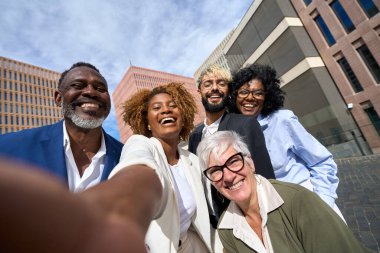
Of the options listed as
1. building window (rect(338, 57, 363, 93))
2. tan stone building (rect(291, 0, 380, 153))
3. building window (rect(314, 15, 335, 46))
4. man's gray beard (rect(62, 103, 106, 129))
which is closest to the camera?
man's gray beard (rect(62, 103, 106, 129))

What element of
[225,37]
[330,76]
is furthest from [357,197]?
[225,37]

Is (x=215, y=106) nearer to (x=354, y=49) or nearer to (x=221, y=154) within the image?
(x=221, y=154)

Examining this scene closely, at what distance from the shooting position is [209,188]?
6.68ft

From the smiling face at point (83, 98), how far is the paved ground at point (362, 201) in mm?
4805

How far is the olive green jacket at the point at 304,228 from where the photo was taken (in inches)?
50.4

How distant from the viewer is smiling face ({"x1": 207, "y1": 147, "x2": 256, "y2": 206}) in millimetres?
1684

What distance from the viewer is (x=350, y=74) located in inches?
595

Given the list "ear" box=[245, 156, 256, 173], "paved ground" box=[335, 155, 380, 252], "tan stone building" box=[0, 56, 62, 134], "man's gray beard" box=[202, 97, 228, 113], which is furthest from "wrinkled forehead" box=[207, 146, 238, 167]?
"tan stone building" box=[0, 56, 62, 134]

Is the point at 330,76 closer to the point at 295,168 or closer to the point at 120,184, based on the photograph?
the point at 295,168

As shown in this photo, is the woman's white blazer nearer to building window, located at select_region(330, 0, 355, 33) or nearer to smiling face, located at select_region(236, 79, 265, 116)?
smiling face, located at select_region(236, 79, 265, 116)

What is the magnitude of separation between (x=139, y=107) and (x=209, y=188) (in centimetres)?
118

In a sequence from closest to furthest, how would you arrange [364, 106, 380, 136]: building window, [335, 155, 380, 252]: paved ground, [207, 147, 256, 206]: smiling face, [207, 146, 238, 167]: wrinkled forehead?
[207, 147, 256, 206]: smiling face, [207, 146, 238, 167]: wrinkled forehead, [335, 155, 380, 252]: paved ground, [364, 106, 380, 136]: building window

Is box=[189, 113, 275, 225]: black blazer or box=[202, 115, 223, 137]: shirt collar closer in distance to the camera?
box=[189, 113, 275, 225]: black blazer

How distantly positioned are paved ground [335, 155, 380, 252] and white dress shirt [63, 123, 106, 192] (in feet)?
14.9
